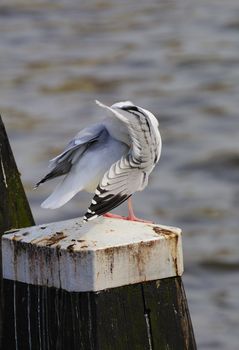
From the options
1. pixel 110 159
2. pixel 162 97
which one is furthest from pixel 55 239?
pixel 162 97

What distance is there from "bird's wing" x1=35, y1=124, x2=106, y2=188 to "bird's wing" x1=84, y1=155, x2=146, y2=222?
9cm

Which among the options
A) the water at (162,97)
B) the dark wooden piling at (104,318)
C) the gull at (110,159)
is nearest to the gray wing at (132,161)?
the gull at (110,159)

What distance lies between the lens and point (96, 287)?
252cm

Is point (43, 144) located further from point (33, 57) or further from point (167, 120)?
point (33, 57)

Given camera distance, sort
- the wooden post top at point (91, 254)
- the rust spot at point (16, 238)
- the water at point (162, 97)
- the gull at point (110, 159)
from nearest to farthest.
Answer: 1. the wooden post top at point (91, 254)
2. the rust spot at point (16, 238)
3. the gull at point (110, 159)
4. the water at point (162, 97)

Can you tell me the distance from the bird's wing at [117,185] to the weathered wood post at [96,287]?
0.12 meters

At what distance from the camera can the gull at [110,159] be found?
2926 mm

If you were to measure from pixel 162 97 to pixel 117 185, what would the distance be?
5077 mm

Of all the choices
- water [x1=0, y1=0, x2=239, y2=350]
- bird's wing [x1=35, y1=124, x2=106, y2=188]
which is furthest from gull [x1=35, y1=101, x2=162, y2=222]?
water [x1=0, y1=0, x2=239, y2=350]

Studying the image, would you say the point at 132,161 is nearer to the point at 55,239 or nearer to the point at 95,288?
the point at 55,239

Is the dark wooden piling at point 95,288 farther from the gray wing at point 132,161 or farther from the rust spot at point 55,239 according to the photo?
the gray wing at point 132,161

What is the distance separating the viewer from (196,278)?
5602 millimetres

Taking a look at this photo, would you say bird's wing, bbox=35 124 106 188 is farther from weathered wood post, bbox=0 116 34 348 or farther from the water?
the water

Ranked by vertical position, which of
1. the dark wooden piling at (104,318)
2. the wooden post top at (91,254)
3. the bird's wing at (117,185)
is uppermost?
the bird's wing at (117,185)
